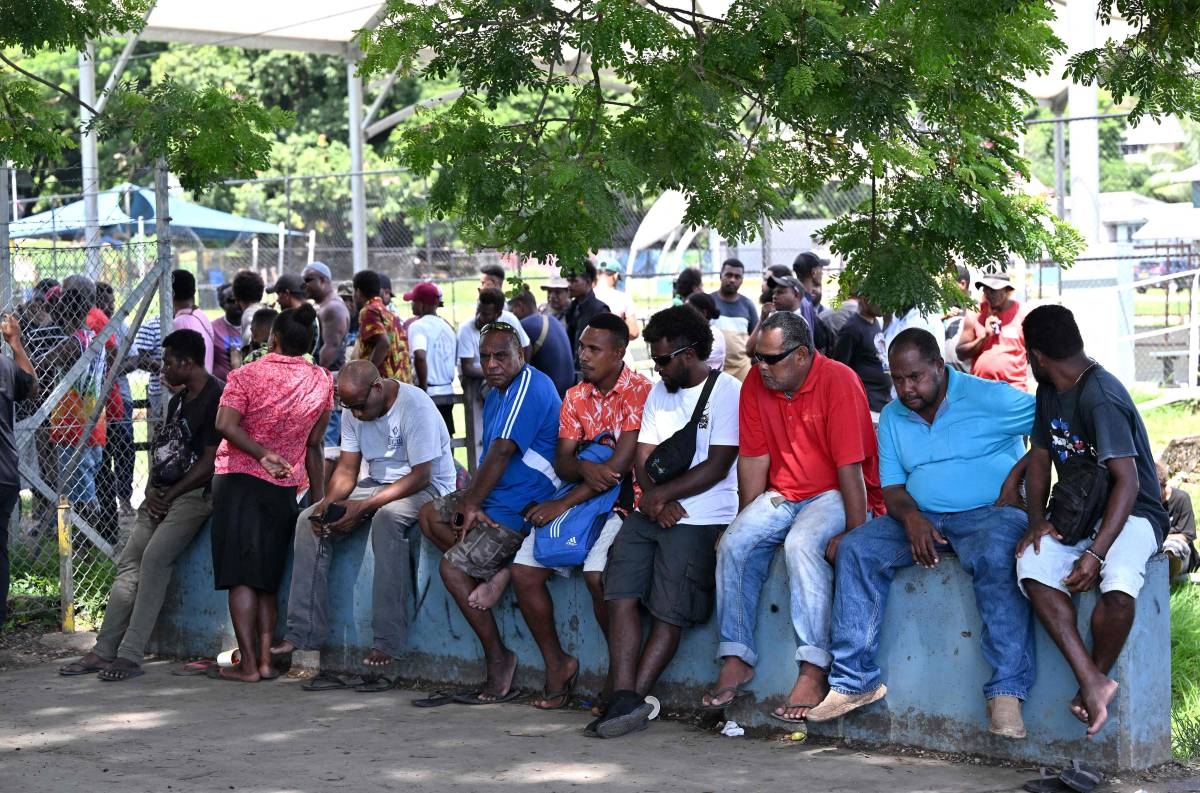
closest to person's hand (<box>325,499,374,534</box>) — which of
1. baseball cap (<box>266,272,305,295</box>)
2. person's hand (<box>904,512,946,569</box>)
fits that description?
person's hand (<box>904,512,946,569</box>)

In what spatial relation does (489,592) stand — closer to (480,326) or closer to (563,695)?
(563,695)

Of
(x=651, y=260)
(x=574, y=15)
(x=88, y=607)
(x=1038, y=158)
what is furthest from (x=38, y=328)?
(x=1038, y=158)

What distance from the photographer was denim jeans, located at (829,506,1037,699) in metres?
5.67

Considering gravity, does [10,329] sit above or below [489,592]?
above

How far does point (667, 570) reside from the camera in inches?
254

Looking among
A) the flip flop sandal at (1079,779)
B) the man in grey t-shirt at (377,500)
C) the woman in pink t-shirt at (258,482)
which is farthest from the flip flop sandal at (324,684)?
the flip flop sandal at (1079,779)

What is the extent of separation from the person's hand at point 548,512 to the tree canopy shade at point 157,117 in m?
2.98

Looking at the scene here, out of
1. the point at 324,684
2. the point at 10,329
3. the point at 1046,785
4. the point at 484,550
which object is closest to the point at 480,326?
the point at 10,329

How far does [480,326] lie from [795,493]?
21.9ft

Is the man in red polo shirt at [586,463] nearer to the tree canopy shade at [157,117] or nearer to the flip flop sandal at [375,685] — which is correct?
the flip flop sandal at [375,685]

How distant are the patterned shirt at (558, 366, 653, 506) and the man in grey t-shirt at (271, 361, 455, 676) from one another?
855 mm

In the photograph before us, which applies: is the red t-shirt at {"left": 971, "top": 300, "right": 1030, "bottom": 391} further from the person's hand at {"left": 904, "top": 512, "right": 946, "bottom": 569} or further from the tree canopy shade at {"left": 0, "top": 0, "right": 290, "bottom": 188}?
the tree canopy shade at {"left": 0, "top": 0, "right": 290, "bottom": 188}

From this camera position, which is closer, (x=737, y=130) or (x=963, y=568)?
(x=963, y=568)

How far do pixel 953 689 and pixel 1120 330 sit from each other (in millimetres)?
11403
